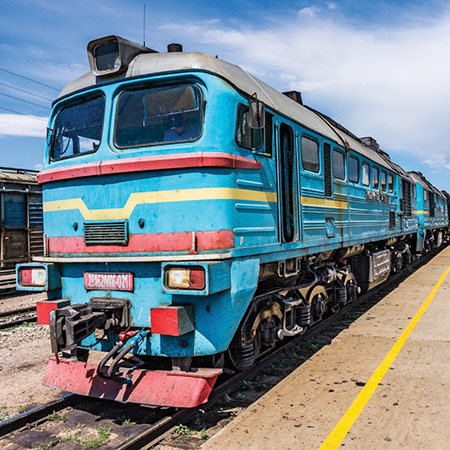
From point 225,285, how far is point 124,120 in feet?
6.23

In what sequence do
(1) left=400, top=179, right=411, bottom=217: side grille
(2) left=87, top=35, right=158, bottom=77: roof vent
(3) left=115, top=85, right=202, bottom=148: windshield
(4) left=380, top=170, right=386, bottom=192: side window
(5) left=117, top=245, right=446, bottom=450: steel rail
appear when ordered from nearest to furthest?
1. (5) left=117, top=245, right=446, bottom=450: steel rail
2. (3) left=115, top=85, right=202, bottom=148: windshield
3. (2) left=87, top=35, right=158, bottom=77: roof vent
4. (4) left=380, top=170, right=386, bottom=192: side window
5. (1) left=400, top=179, right=411, bottom=217: side grille

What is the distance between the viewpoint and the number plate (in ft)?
13.6

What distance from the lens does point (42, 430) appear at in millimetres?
3943

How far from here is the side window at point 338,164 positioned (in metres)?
6.82

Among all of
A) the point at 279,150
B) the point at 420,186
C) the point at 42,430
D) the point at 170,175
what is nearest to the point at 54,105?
the point at 170,175

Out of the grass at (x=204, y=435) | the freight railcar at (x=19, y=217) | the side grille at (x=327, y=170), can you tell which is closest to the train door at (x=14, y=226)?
the freight railcar at (x=19, y=217)

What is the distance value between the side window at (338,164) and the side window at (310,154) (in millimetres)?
788

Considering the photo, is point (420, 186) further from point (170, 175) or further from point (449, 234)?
point (449, 234)

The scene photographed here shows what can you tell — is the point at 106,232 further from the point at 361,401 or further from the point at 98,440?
the point at 361,401

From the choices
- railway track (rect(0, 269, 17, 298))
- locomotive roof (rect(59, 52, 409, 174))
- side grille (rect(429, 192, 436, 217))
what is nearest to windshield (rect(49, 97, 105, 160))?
locomotive roof (rect(59, 52, 409, 174))

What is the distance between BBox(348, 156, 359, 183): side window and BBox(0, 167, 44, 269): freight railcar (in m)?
11.3

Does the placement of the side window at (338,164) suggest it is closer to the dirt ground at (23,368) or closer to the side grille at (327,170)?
the side grille at (327,170)

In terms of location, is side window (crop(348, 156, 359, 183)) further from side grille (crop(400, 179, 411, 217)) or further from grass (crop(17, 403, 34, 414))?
grass (crop(17, 403, 34, 414))

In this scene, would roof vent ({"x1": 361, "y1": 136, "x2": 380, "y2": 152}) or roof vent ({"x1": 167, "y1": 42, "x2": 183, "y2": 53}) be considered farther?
roof vent ({"x1": 361, "y1": 136, "x2": 380, "y2": 152})
